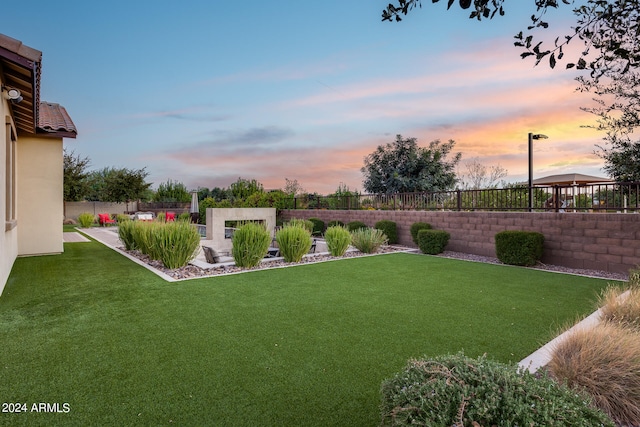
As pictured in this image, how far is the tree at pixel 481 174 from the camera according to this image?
26.2 m

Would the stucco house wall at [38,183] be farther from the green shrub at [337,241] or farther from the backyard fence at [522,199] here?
the backyard fence at [522,199]

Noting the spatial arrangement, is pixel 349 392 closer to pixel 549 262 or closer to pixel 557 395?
pixel 557 395

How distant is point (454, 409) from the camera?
4.91 feet

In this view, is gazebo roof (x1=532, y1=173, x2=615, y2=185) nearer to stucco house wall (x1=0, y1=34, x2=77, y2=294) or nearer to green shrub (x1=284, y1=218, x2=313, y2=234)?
green shrub (x1=284, y1=218, x2=313, y2=234)

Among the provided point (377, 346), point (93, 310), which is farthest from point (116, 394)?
point (93, 310)

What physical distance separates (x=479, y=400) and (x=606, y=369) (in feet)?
4.96

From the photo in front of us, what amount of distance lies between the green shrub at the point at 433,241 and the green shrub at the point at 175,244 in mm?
6346

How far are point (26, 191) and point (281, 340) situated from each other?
8949mm

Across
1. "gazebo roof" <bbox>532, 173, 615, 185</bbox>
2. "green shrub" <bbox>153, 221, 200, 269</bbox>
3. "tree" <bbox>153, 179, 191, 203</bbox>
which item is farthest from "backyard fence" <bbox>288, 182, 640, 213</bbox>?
"tree" <bbox>153, 179, 191, 203</bbox>

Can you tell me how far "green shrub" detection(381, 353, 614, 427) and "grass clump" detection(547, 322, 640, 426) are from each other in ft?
2.26

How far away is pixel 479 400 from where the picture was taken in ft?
4.89

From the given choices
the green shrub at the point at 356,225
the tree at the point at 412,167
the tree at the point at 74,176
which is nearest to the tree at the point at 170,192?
the tree at the point at 74,176

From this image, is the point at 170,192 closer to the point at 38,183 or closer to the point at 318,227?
the point at 318,227

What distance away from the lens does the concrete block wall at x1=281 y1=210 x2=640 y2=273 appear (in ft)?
24.4
